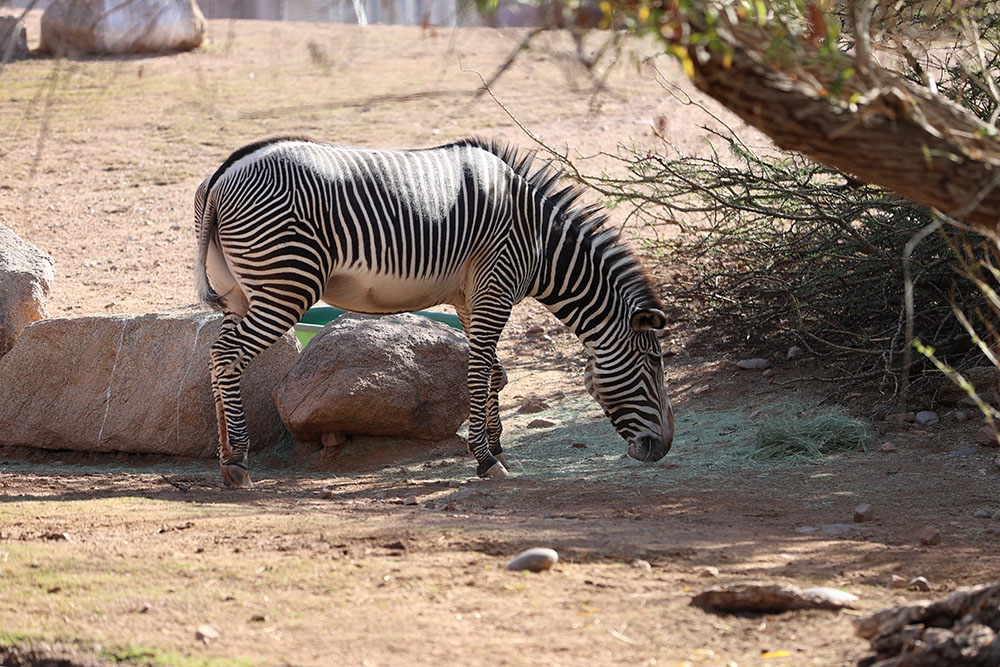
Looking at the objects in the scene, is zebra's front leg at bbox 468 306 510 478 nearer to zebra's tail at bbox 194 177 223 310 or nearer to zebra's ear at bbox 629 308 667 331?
zebra's ear at bbox 629 308 667 331

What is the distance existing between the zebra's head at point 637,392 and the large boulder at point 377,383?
3.71 feet

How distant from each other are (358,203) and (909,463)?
12.8ft

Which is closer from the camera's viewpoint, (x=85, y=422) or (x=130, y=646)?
(x=130, y=646)

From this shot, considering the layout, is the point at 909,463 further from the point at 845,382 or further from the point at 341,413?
the point at 341,413

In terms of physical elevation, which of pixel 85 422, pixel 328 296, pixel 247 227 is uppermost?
pixel 247 227

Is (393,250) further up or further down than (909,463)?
further up

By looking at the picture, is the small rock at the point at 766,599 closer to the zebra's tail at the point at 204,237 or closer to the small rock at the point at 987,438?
the small rock at the point at 987,438

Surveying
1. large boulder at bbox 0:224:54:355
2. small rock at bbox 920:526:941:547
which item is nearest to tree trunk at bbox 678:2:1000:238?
small rock at bbox 920:526:941:547

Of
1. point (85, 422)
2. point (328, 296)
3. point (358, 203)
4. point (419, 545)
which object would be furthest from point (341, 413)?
point (419, 545)

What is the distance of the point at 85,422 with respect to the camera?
292 inches

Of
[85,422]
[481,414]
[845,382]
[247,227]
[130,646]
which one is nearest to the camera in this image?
[130,646]

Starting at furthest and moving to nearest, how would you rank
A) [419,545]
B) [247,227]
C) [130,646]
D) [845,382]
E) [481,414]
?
[845,382], [481,414], [247,227], [419,545], [130,646]

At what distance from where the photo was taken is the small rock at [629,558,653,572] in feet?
13.7

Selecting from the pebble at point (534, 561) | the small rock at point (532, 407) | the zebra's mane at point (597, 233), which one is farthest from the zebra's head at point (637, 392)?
the pebble at point (534, 561)
